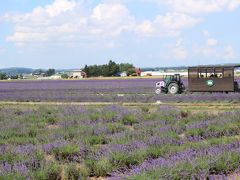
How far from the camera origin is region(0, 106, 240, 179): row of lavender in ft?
28.1

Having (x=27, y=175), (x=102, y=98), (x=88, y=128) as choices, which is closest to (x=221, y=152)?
(x=27, y=175)

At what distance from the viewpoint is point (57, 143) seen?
38.6 ft

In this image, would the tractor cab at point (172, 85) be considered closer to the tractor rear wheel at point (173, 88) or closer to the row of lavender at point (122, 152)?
the tractor rear wheel at point (173, 88)

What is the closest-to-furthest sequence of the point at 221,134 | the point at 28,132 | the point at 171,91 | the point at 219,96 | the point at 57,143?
the point at 57,143
the point at 221,134
the point at 28,132
the point at 219,96
the point at 171,91

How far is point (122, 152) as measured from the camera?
10172mm

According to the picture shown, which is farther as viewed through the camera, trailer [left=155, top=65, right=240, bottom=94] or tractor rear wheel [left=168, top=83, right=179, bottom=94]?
tractor rear wheel [left=168, top=83, right=179, bottom=94]

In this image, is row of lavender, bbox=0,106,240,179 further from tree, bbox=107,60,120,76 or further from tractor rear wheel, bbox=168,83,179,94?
tree, bbox=107,60,120,76

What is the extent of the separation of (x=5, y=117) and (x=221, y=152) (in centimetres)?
1255

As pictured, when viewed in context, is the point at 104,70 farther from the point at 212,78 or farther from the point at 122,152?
the point at 122,152

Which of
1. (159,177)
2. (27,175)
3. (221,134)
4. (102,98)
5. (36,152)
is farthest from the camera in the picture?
(102,98)

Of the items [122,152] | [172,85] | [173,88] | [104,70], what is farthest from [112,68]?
[122,152]

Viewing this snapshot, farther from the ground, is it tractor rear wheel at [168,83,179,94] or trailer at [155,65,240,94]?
trailer at [155,65,240,94]

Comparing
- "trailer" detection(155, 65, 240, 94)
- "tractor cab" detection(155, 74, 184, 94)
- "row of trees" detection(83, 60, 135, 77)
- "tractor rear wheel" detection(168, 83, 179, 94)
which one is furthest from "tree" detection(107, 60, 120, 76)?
"trailer" detection(155, 65, 240, 94)

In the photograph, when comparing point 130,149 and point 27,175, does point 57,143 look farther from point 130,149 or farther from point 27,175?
point 27,175
